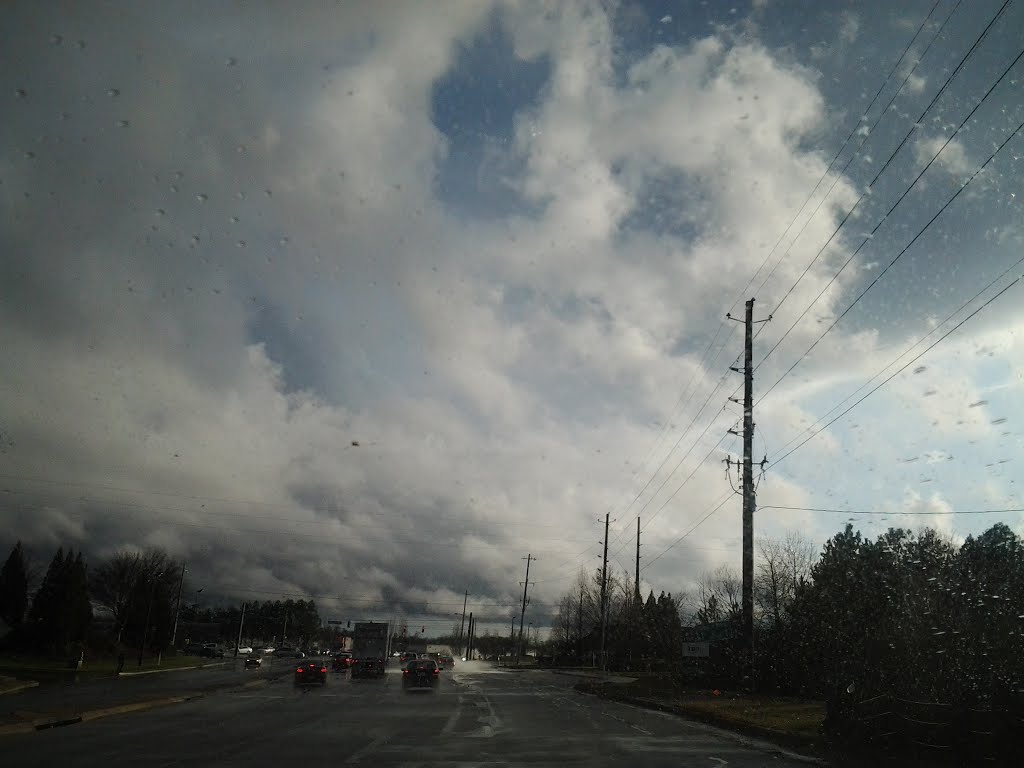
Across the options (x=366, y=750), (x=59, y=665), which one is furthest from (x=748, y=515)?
(x=59, y=665)

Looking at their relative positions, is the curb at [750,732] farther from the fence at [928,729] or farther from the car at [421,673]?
the car at [421,673]

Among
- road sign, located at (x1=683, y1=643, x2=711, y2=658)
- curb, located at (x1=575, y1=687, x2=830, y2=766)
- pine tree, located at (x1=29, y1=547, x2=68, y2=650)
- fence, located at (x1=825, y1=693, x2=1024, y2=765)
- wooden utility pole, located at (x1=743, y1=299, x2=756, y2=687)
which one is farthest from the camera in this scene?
pine tree, located at (x1=29, y1=547, x2=68, y2=650)

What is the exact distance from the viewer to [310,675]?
4203 centimetres

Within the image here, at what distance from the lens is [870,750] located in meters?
15.8

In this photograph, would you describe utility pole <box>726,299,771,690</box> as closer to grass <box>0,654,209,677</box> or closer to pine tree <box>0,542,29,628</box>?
grass <box>0,654,209,677</box>

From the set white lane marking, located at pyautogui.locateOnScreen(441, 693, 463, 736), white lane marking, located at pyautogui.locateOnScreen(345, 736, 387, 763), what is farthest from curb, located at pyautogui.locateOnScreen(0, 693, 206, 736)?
white lane marking, located at pyautogui.locateOnScreen(441, 693, 463, 736)

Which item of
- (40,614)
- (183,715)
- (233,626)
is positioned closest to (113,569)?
(40,614)

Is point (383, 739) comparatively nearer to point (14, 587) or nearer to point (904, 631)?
point (904, 631)

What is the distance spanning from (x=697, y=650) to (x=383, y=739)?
23.4 meters

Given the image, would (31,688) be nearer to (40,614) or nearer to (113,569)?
(40,614)

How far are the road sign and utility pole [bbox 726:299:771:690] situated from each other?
6030 millimetres

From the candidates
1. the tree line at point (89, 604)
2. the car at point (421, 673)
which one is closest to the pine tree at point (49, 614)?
the tree line at point (89, 604)

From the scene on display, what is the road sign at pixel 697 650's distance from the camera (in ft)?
116

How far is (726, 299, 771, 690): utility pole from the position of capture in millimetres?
25844
